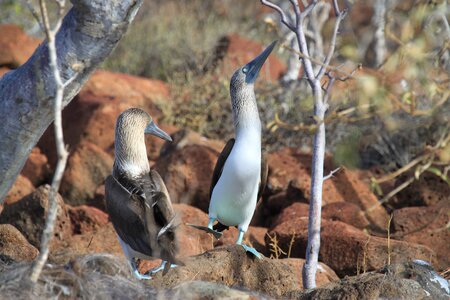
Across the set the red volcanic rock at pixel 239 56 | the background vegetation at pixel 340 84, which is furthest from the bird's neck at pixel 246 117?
the red volcanic rock at pixel 239 56

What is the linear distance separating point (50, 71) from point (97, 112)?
6.85 m

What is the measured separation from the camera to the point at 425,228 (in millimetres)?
8469

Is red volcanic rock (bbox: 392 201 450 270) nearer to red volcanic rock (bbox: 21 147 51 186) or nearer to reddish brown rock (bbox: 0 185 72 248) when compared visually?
reddish brown rock (bbox: 0 185 72 248)

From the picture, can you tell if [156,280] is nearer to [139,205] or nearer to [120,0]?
[139,205]

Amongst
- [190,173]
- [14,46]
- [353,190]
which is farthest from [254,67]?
[14,46]

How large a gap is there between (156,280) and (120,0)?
1.78 meters

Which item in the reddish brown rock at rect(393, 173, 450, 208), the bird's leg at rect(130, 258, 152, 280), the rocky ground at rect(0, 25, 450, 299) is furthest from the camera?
the reddish brown rock at rect(393, 173, 450, 208)

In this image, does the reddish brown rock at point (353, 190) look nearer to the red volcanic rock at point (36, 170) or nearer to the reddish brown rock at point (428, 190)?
the reddish brown rock at point (428, 190)

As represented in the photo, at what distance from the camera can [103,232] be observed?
8.23m

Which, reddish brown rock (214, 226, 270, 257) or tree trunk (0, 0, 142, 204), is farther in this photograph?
reddish brown rock (214, 226, 270, 257)

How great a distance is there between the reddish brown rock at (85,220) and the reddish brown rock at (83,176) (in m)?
2.00

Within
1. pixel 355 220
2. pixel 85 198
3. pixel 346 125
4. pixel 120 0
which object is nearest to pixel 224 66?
pixel 346 125

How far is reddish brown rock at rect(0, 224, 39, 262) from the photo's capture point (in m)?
6.98

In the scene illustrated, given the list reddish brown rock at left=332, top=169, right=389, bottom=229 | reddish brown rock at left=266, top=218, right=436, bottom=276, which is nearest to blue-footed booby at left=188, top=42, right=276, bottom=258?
reddish brown rock at left=266, top=218, right=436, bottom=276
